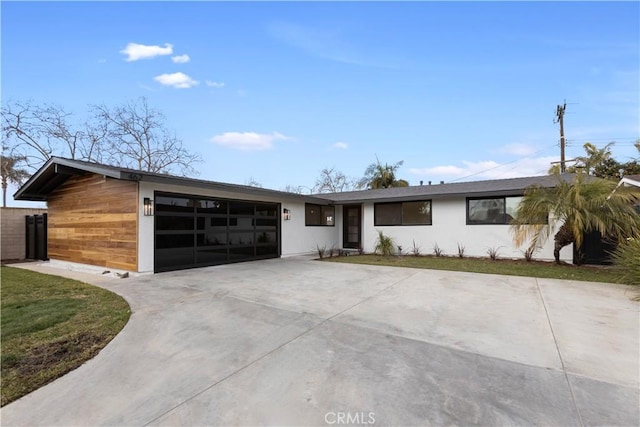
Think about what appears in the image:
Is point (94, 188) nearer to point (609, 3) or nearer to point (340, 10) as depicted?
point (340, 10)

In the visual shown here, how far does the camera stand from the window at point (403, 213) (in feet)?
38.0

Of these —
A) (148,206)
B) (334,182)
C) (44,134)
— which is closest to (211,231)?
(148,206)

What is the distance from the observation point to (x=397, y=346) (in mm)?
3115

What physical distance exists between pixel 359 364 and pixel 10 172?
22.8 meters

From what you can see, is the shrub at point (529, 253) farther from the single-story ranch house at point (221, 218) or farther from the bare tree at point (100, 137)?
the bare tree at point (100, 137)

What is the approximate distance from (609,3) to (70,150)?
25.2m

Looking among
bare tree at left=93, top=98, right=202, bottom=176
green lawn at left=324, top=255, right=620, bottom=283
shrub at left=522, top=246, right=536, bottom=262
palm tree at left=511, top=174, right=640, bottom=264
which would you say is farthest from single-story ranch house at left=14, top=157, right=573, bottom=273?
bare tree at left=93, top=98, right=202, bottom=176

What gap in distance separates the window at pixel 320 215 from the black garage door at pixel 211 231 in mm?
1770

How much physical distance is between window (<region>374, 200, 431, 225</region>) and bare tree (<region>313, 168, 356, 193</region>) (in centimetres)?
1641

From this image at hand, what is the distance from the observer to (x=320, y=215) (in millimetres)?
13305

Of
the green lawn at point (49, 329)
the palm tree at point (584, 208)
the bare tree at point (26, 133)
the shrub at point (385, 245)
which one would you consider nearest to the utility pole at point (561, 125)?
the palm tree at point (584, 208)

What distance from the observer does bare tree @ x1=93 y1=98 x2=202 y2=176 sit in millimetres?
A: 19016

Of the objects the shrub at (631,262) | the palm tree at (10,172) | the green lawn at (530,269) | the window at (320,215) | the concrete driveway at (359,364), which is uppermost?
the palm tree at (10,172)

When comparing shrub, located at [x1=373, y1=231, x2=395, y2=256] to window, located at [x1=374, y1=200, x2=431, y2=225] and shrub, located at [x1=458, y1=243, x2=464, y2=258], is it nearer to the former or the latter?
window, located at [x1=374, y1=200, x2=431, y2=225]
